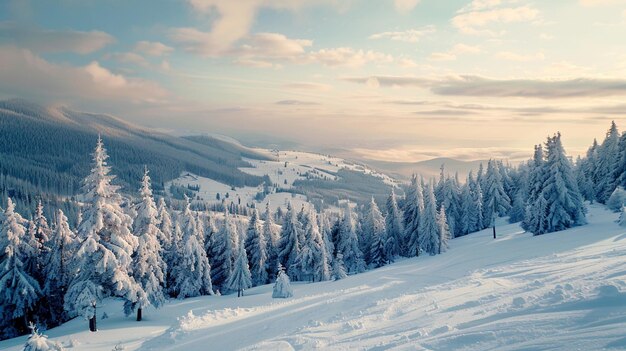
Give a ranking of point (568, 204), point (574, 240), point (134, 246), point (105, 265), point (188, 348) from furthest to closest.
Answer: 1. point (568, 204)
2. point (574, 240)
3. point (134, 246)
4. point (105, 265)
5. point (188, 348)

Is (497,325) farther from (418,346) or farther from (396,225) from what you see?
(396,225)

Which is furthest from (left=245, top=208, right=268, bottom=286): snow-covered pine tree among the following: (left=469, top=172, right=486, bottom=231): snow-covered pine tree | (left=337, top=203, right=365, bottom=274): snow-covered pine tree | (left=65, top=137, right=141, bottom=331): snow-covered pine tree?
(left=469, top=172, right=486, bottom=231): snow-covered pine tree

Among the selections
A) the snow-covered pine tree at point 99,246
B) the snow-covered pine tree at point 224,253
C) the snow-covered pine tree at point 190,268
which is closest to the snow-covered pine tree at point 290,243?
the snow-covered pine tree at point 224,253

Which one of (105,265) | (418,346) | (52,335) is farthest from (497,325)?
(52,335)

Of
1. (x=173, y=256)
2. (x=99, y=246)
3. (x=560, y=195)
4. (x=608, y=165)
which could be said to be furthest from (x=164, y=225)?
(x=608, y=165)

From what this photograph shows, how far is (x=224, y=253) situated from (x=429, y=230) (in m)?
32.3

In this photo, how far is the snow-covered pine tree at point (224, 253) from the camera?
5503 cm

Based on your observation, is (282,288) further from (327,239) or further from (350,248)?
(350,248)

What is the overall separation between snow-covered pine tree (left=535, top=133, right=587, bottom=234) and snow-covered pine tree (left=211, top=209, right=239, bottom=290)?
138 ft

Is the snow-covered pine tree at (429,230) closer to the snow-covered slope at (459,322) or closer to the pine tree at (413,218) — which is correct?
the pine tree at (413,218)

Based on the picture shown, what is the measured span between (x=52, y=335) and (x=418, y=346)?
33.3 meters

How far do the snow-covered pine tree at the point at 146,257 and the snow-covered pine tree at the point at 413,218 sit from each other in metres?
40.9

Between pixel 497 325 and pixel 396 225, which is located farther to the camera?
pixel 396 225

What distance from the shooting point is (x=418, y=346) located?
1077cm
